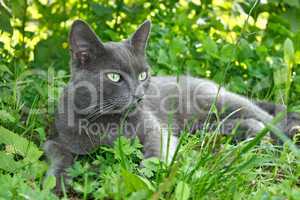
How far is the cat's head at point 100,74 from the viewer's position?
104 inches

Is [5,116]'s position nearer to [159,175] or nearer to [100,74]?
[100,74]

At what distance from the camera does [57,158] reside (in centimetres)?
258

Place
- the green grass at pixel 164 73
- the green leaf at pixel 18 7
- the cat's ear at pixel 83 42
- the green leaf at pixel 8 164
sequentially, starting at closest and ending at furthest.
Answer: the green grass at pixel 164 73, the green leaf at pixel 8 164, the cat's ear at pixel 83 42, the green leaf at pixel 18 7

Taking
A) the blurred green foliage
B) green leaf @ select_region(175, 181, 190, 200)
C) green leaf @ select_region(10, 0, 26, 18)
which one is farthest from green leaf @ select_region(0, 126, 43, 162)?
green leaf @ select_region(10, 0, 26, 18)

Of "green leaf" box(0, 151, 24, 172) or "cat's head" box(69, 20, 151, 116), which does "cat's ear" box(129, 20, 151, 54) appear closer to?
"cat's head" box(69, 20, 151, 116)

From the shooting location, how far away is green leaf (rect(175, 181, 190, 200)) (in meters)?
1.90

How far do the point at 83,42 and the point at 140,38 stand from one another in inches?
14.6

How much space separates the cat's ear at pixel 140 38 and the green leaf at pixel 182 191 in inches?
44.2

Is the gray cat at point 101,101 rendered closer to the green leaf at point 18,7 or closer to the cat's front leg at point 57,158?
the cat's front leg at point 57,158

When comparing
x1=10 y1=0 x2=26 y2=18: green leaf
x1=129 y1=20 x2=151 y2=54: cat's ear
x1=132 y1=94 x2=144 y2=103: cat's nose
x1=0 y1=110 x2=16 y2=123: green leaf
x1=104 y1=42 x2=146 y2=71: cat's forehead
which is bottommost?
x1=0 y1=110 x2=16 y2=123: green leaf

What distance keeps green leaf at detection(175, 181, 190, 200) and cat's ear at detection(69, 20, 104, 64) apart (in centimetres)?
100

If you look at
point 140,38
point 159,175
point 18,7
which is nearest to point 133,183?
point 159,175

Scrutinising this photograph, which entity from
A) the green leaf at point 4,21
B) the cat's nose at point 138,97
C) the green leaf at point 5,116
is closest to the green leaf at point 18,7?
the green leaf at point 4,21

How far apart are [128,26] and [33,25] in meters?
0.83
